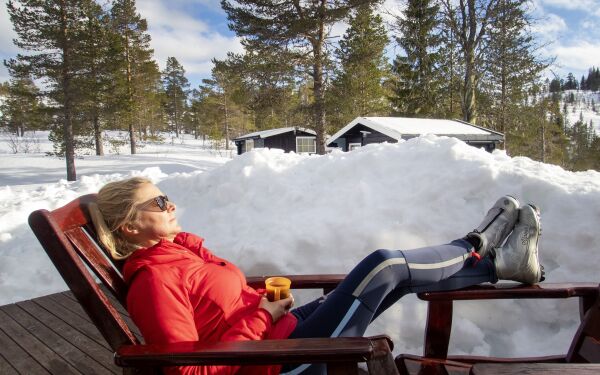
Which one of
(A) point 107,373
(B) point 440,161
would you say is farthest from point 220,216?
(B) point 440,161

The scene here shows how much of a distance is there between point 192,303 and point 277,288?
439mm

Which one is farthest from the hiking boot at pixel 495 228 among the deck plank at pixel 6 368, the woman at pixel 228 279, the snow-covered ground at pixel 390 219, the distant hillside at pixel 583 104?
the distant hillside at pixel 583 104

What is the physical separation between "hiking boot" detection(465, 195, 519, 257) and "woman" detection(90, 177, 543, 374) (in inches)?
0.6

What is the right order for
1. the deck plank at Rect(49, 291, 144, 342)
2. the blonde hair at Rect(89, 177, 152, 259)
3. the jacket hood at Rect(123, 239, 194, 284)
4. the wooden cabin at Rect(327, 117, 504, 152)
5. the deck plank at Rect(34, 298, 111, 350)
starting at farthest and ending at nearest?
the wooden cabin at Rect(327, 117, 504, 152) → the deck plank at Rect(49, 291, 144, 342) → the deck plank at Rect(34, 298, 111, 350) → the blonde hair at Rect(89, 177, 152, 259) → the jacket hood at Rect(123, 239, 194, 284)

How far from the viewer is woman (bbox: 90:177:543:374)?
1640mm

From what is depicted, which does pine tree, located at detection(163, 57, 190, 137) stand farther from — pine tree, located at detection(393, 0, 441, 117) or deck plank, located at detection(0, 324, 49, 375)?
deck plank, located at detection(0, 324, 49, 375)

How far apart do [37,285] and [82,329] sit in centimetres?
176

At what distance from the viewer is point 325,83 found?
18984mm

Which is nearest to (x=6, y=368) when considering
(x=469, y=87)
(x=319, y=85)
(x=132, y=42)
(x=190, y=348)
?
(x=190, y=348)

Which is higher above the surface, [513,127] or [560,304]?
[513,127]

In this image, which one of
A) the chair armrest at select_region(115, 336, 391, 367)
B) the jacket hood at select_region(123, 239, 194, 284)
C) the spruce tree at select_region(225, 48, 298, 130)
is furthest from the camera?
the spruce tree at select_region(225, 48, 298, 130)

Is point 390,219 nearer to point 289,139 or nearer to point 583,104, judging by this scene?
point 289,139

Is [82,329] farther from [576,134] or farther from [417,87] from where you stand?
[576,134]

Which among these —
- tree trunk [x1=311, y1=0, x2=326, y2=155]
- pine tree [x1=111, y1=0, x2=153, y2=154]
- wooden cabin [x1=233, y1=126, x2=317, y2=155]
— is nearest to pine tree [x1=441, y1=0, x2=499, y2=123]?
tree trunk [x1=311, y1=0, x2=326, y2=155]
